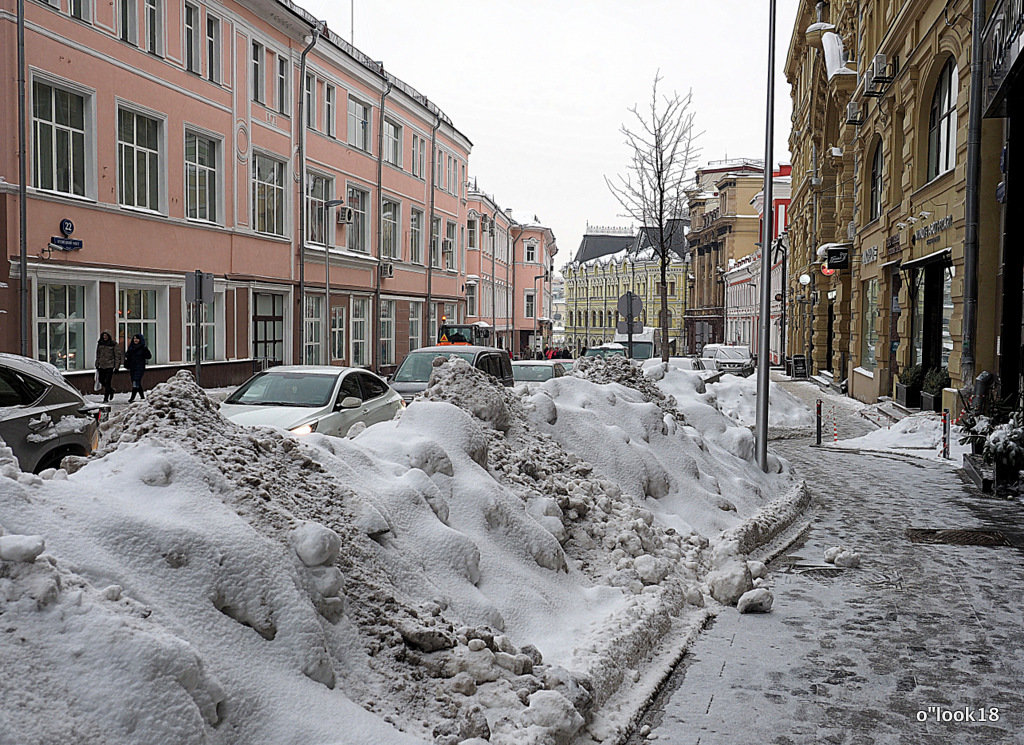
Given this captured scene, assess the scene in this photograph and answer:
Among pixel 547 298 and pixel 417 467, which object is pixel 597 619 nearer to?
pixel 417 467

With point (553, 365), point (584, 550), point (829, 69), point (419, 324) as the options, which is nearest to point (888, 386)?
point (553, 365)

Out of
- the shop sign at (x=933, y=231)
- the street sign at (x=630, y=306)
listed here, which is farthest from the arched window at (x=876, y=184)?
the street sign at (x=630, y=306)

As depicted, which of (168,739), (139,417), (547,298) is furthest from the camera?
(547,298)

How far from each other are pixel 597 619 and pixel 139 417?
296 centimetres

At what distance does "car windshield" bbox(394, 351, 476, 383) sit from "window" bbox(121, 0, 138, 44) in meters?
13.0

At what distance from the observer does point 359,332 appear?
4050 cm

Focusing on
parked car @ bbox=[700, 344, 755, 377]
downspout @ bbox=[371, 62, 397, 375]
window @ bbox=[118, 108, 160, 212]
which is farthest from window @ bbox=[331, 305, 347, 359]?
→ parked car @ bbox=[700, 344, 755, 377]

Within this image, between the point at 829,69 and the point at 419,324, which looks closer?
the point at 829,69

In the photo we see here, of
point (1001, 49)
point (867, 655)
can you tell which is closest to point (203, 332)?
point (1001, 49)

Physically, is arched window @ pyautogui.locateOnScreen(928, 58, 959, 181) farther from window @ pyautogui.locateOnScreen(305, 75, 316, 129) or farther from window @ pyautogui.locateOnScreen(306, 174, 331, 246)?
window @ pyautogui.locateOnScreen(305, 75, 316, 129)

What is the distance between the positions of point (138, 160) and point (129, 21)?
343 centimetres

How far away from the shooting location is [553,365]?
20.4 metres

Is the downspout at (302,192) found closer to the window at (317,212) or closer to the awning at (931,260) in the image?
the window at (317,212)

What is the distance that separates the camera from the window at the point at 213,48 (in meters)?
28.2
